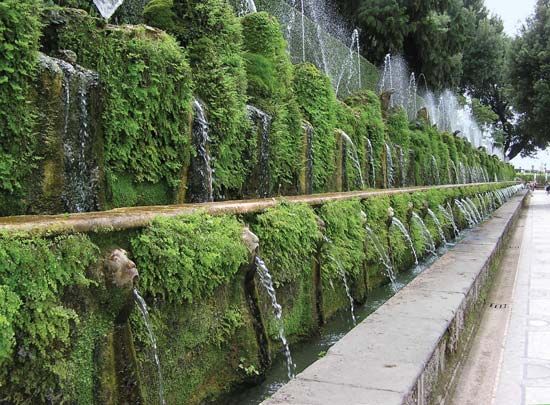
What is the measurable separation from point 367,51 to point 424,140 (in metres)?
12.3

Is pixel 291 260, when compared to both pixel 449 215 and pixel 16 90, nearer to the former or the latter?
pixel 16 90

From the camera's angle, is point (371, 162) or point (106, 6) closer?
point (106, 6)

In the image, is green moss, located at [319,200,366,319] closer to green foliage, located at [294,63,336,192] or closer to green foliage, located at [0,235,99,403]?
green foliage, located at [294,63,336,192]

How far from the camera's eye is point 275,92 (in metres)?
6.28

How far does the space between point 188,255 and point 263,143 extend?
2.99 m

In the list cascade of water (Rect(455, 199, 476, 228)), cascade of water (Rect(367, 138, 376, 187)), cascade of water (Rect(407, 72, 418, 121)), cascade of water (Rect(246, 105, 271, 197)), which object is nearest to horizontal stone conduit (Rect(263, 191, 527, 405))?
cascade of water (Rect(246, 105, 271, 197))

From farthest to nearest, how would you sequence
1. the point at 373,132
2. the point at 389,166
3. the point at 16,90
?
the point at 389,166 → the point at 373,132 → the point at 16,90

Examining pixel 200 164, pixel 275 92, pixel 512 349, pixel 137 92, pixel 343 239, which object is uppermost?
pixel 275 92

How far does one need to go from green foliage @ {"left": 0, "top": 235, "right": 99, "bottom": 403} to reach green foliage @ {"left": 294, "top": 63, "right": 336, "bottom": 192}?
17.2 ft

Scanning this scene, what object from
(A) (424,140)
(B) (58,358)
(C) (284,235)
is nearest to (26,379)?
(B) (58,358)

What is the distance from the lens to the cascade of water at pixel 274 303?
3.58 meters

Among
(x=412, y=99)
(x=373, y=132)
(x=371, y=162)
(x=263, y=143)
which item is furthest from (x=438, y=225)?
(x=412, y=99)

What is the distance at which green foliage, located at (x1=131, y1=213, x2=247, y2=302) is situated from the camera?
262 centimetres

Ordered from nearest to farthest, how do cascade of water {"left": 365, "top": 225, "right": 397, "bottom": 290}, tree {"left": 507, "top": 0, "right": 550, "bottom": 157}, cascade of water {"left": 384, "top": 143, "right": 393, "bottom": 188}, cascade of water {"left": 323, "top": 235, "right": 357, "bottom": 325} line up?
cascade of water {"left": 323, "top": 235, "right": 357, "bottom": 325} → cascade of water {"left": 365, "top": 225, "right": 397, "bottom": 290} → cascade of water {"left": 384, "top": 143, "right": 393, "bottom": 188} → tree {"left": 507, "top": 0, "right": 550, "bottom": 157}
